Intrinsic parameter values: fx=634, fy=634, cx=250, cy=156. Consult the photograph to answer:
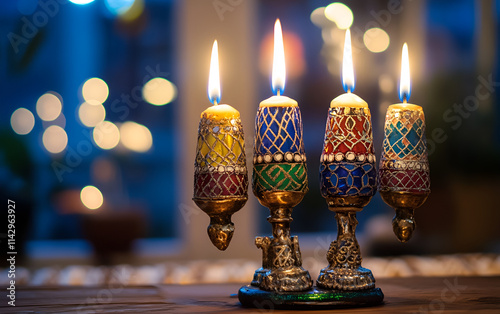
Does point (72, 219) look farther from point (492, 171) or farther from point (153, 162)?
point (492, 171)

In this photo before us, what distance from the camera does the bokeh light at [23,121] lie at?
2699 millimetres

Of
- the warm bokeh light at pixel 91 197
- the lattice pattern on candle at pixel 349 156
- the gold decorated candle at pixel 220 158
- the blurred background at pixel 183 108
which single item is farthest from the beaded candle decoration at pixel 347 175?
the warm bokeh light at pixel 91 197

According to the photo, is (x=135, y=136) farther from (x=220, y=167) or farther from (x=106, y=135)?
(x=220, y=167)

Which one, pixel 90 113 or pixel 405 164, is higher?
pixel 90 113

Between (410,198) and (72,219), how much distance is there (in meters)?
2.07

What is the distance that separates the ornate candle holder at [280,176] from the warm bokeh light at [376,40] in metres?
2.02

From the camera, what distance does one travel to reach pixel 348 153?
0.89m

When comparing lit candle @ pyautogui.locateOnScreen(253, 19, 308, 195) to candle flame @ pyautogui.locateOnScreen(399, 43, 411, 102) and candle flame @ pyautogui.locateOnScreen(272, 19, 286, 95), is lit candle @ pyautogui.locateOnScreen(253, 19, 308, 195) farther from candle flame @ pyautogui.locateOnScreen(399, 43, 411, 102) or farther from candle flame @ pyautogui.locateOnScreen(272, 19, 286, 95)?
candle flame @ pyautogui.locateOnScreen(399, 43, 411, 102)

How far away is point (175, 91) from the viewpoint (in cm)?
267

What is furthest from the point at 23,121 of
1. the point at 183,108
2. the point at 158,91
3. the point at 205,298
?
the point at 205,298

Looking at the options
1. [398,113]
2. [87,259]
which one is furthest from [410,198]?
[87,259]

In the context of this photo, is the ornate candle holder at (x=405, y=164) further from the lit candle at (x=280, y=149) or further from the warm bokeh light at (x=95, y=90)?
the warm bokeh light at (x=95, y=90)

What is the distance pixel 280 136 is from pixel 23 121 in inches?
82.5

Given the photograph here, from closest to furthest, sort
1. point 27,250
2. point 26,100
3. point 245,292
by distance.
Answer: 1. point 245,292
2. point 27,250
3. point 26,100
